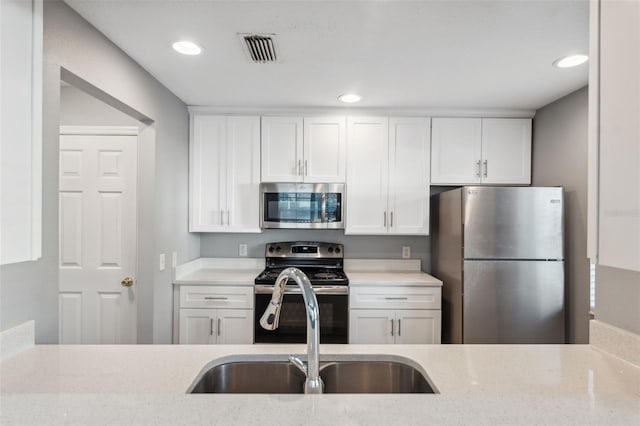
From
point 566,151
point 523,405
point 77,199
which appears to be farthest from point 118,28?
point 566,151

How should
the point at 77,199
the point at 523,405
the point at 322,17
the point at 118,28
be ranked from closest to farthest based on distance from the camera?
the point at 523,405 → the point at 322,17 → the point at 118,28 → the point at 77,199

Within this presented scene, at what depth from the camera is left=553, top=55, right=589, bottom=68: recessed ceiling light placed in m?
1.95

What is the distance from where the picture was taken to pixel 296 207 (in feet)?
9.66

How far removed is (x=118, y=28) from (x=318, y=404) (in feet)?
6.23

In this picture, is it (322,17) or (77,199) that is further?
(77,199)

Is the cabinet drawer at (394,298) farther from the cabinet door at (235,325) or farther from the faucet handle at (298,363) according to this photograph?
the faucet handle at (298,363)

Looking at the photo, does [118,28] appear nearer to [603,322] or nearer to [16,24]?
[16,24]

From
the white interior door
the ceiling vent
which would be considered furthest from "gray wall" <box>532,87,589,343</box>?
the white interior door

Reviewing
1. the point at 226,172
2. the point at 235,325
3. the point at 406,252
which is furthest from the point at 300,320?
the point at 226,172

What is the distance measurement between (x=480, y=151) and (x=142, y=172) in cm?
264

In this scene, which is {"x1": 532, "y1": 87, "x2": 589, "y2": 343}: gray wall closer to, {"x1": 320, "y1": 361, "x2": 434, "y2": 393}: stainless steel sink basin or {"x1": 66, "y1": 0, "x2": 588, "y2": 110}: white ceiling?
{"x1": 66, "y1": 0, "x2": 588, "y2": 110}: white ceiling

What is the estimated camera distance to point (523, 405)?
0.75 metres

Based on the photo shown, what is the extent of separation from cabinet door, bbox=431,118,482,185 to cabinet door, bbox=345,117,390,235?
426 mm

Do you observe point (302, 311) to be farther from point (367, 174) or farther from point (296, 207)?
point (367, 174)
